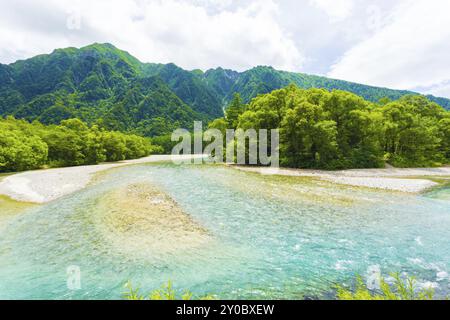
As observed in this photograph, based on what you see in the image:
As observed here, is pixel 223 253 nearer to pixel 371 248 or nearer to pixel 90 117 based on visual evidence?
pixel 371 248

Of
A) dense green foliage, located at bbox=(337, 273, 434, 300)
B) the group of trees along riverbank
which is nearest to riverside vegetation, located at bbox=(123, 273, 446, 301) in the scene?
dense green foliage, located at bbox=(337, 273, 434, 300)

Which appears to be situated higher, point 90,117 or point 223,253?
point 90,117

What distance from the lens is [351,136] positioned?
4231 cm

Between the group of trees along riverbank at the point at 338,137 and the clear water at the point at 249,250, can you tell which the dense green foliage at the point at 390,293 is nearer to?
the clear water at the point at 249,250

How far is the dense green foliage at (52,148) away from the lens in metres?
41.7

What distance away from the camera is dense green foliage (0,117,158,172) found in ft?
137

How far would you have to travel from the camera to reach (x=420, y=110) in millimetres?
53125

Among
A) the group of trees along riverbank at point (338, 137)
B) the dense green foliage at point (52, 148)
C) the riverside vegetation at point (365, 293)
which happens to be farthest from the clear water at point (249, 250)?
the dense green foliage at point (52, 148)

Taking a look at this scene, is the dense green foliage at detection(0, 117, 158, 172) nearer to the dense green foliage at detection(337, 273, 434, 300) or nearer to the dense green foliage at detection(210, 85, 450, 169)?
the dense green foliage at detection(210, 85, 450, 169)

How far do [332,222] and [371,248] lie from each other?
3.40 m

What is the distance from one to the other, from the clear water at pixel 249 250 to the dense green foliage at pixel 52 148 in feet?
110

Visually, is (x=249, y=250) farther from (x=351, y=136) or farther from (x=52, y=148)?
(x=52, y=148)

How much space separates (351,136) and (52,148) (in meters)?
64.9
